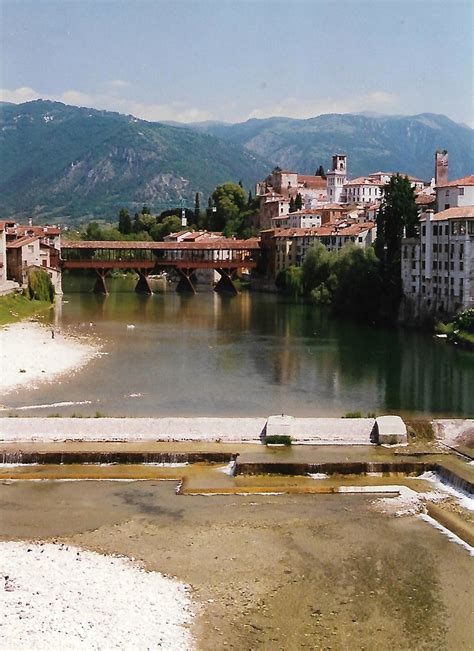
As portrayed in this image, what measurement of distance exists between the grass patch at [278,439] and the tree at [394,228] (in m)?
41.9

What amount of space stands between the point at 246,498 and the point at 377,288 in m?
48.8

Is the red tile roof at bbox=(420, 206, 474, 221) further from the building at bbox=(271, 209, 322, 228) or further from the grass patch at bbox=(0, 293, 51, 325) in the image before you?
the building at bbox=(271, 209, 322, 228)

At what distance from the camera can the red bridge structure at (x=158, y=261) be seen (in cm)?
10431

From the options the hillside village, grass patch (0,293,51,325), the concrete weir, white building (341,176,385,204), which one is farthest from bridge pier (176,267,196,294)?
the concrete weir

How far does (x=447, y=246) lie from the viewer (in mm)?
61000

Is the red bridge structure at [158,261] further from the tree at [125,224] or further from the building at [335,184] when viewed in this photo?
the tree at [125,224]

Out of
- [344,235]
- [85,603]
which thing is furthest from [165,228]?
[85,603]

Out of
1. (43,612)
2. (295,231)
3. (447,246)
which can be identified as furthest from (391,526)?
(295,231)

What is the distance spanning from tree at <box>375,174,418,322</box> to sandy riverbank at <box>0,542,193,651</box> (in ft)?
169

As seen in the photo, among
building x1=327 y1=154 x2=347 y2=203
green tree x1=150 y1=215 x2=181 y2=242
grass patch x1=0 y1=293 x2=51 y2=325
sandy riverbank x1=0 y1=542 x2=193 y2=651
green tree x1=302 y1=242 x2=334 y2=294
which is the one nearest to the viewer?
sandy riverbank x1=0 y1=542 x2=193 y2=651

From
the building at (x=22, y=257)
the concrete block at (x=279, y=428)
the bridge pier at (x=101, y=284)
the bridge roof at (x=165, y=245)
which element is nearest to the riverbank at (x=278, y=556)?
the concrete block at (x=279, y=428)

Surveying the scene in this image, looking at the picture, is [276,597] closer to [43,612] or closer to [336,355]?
[43,612]

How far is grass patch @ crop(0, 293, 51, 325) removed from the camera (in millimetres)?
61175

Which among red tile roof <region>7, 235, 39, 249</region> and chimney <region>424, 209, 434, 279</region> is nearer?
chimney <region>424, 209, 434, 279</region>
